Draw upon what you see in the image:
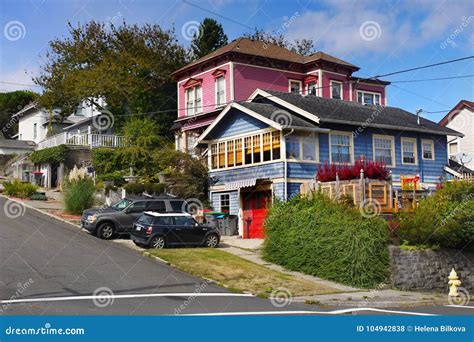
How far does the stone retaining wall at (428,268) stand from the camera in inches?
750

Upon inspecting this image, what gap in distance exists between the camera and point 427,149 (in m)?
32.0

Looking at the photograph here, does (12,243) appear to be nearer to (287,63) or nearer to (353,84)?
(287,63)

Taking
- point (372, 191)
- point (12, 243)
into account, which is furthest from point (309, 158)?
point (12, 243)

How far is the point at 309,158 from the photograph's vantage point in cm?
2708

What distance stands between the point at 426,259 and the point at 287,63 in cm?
2281

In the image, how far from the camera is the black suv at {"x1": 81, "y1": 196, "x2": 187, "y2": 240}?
23266 millimetres

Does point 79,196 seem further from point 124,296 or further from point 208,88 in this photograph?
point 124,296

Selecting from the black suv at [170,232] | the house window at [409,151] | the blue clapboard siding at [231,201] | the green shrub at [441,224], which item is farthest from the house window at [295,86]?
the green shrub at [441,224]

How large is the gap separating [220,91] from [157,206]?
49.0ft

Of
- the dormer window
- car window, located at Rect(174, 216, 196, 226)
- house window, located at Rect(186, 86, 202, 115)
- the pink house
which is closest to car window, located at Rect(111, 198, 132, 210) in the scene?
car window, located at Rect(174, 216, 196, 226)

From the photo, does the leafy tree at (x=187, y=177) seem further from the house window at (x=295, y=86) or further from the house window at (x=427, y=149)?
the house window at (x=427, y=149)

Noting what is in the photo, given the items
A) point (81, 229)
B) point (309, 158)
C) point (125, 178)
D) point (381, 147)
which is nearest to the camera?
point (81, 229)

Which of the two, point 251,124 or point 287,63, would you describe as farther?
point 287,63

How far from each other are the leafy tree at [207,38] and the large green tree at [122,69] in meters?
2.16
